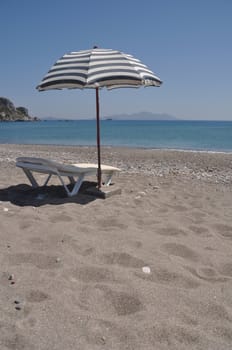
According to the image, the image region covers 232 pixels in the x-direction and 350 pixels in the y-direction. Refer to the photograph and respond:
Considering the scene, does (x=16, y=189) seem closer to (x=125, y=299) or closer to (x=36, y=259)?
(x=36, y=259)

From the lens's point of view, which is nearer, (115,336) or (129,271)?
(115,336)

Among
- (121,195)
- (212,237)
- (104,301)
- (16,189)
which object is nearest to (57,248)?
(104,301)

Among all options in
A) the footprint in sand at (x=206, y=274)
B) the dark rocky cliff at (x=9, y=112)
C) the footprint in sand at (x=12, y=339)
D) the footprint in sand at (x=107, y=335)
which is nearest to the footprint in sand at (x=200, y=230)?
the footprint in sand at (x=206, y=274)

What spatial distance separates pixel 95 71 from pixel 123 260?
2.96m

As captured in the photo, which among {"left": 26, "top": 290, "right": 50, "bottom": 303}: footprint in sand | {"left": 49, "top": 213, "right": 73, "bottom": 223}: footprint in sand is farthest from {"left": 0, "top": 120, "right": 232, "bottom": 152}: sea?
{"left": 26, "top": 290, "right": 50, "bottom": 303}: footprint in sand

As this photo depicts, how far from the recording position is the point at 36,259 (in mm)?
3062

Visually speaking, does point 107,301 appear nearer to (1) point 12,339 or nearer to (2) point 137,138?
(1) point 12,339

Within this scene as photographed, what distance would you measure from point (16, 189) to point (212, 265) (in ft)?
13.1

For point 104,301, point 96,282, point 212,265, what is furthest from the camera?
point 212,265

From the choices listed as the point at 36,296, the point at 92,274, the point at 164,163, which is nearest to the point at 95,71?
the point at 92,274

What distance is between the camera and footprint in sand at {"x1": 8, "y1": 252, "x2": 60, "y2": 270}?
2.96 m

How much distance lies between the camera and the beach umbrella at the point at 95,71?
4.86 m

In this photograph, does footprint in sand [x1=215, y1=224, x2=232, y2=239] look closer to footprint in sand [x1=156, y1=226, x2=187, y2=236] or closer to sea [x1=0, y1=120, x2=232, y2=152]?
footprint in sand [x1=156, y1=226, x2=187, y2=236]

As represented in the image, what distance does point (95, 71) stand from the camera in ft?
16.1
